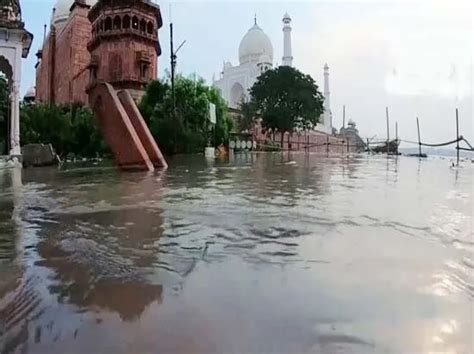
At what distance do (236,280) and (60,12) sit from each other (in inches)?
2043

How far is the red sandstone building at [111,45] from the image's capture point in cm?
3578

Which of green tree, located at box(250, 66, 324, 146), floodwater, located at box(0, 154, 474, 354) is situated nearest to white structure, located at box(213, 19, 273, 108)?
green tree, located at box(250, 66, 324, 146)

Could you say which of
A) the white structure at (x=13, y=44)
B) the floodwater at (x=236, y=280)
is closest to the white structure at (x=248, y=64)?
the white structure at (x=13, y=44)

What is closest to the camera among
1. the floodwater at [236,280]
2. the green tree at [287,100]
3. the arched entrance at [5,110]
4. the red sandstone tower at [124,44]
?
the floodwater at [236,280]

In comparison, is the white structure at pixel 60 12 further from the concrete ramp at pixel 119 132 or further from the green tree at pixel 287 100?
the concrete ramp at pixel 119 132

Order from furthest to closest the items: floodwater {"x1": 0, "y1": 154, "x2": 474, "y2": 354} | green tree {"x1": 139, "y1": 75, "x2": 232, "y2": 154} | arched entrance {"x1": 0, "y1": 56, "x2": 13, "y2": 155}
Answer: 1. green tree {"x1": 139, "y1": 75, "x2": 232, "y2": 154}
2. arched entrance {"x1": 0, "y1": 56, "x2": 13, "y2": 155}
3. floodwater {"x1": 0, "y1": 154, "x2": 474, "y2": 354}

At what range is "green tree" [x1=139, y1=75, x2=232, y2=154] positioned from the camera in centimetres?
2400

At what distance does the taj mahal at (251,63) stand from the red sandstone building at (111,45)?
24.1 metres

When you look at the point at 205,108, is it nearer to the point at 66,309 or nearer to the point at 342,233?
the point at 342,233

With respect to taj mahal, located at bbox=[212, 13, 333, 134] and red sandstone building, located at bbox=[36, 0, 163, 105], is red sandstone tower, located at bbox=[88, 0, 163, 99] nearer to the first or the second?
red sandstone building, located at bbox=[36, 0, 163, 105]

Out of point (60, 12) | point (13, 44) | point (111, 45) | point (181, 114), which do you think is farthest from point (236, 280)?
point (60, 12)

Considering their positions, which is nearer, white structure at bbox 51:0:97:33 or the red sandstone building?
the red sandstone building

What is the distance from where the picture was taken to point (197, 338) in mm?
1906

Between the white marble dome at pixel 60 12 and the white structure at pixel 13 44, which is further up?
the white marble dome at pixel 60 12
